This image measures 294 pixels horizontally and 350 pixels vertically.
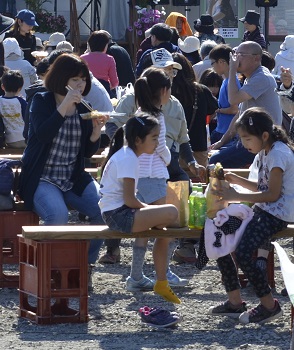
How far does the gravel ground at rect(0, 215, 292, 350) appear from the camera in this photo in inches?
256

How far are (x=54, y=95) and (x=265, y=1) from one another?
16.3 m

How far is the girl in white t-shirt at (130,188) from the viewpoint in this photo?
6977mm

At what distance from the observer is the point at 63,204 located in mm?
7809

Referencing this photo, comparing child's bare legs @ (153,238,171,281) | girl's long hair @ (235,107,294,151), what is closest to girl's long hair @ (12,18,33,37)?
child's bare legs @ (153,238,171,281)

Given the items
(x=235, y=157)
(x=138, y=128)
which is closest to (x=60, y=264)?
(x=138, y=128)

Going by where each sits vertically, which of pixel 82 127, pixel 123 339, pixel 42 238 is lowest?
pixel 123 339

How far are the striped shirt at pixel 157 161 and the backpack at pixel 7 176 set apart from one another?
0.90 meters

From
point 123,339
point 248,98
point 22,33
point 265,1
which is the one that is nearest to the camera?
point 123,339

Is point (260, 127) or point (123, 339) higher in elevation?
point (260, 127)

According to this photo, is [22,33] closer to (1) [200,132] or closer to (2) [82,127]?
(1) [200,132]

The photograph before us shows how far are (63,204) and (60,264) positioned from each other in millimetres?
831

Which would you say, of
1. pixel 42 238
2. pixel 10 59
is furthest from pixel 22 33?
pixel 42 238

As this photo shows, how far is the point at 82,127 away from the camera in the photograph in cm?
793

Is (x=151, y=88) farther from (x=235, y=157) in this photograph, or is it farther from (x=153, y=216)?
(x=235, y=157)
